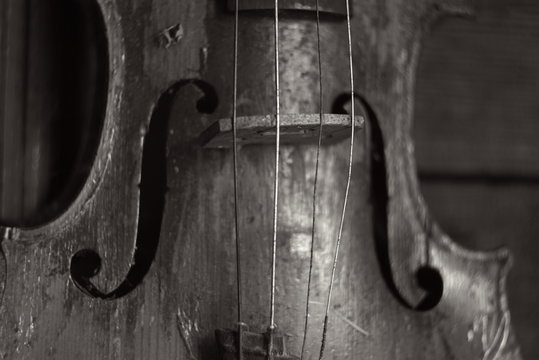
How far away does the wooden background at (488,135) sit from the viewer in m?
1.32

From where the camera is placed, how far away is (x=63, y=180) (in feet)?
3.68

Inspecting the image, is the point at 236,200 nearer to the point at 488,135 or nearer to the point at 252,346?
the point at 252,346

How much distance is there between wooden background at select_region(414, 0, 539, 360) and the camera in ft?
4.33

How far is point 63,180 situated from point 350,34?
448 millimetres

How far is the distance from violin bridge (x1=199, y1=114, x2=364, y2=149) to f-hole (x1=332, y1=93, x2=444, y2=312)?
0.22 feet

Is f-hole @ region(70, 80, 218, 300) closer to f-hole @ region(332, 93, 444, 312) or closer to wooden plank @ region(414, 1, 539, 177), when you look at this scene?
f-hole @ region(332, 93, 444, 312)

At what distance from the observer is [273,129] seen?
2.72 ft

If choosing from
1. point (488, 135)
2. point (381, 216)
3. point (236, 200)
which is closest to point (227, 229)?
point (236, 200)

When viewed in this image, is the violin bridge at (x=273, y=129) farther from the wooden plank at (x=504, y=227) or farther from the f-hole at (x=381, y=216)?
the wooden plank at (x=504, y=227)

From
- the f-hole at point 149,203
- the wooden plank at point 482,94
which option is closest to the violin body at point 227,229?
the f-hole at point 149,203

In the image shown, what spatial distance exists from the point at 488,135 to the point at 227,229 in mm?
632

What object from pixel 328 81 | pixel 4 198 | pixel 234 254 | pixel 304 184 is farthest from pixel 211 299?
pixel 4 198

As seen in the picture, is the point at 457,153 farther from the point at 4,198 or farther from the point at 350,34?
the point at 4,198

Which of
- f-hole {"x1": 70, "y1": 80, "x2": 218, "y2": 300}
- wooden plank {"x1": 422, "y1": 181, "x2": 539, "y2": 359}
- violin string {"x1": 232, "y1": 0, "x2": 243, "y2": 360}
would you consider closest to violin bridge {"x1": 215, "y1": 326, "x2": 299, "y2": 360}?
violin string {"x1": 232, "y1": 0, "x2": 243, "y2": 360}
